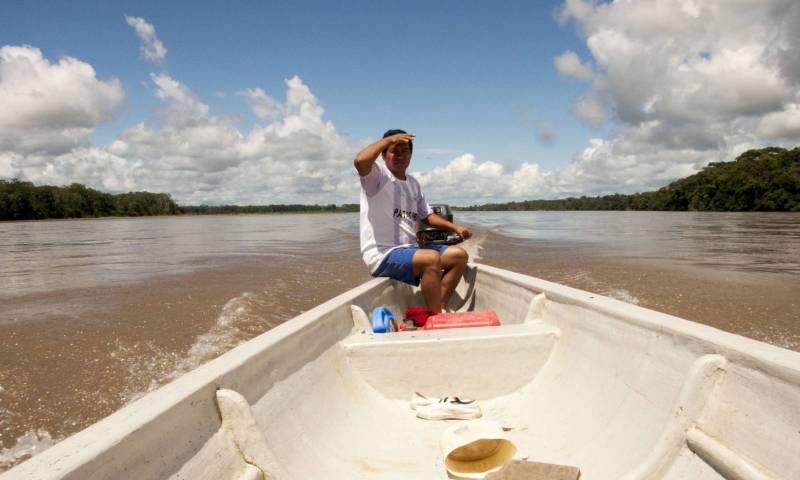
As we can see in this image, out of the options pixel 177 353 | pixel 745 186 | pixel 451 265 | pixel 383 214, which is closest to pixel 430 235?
pixel 451 265

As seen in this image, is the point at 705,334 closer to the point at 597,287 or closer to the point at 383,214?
the point at 383,214

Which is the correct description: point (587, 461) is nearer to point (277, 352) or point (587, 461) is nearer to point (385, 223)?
point (277, 352)

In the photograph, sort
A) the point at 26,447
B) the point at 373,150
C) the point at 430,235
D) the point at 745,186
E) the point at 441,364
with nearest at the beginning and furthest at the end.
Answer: the point at 441,364 < the point at 26,447 < the point at 373,150 < the point at 430,235 < the point at 745,186

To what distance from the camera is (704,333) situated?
1672mm

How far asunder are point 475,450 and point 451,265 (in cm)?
230

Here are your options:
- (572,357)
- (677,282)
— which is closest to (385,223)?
(572,357)

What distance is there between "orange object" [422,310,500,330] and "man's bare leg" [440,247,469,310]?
2.77 feet

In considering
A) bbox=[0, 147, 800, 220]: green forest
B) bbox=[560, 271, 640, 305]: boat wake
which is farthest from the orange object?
bbox=[0, 147, 800, 220]: green forest

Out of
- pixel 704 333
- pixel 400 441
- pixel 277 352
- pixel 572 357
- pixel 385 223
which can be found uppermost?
pixel 385 223

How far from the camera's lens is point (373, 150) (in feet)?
Answer: 11.3

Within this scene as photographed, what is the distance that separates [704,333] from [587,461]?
0.66 m

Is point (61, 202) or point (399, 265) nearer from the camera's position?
point (399, 265)

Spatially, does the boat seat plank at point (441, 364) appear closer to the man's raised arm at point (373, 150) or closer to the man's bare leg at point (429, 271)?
the man's bare leg at point (429, 271)

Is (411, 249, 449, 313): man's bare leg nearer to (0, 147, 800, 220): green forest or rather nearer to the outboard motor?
the outboard motor
